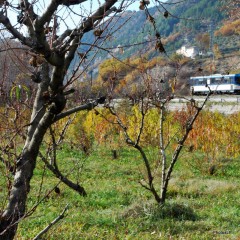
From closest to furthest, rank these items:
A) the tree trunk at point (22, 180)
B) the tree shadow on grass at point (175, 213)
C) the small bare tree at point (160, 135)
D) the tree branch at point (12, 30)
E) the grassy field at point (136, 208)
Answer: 1. the tree branch at point (12, 30)
2. the tree trunk at point (22, 180)
3. the grassy field at point (136, 208)
4. the tree shadow on grass at point (175, 213)
5. the small bare tree at point (160, 135)

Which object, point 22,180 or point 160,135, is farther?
point 160,135

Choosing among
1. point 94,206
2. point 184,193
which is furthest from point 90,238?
point 184,193

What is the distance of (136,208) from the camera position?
236 inches

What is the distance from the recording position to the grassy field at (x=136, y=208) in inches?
203

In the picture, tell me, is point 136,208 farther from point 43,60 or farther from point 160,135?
point 43,60

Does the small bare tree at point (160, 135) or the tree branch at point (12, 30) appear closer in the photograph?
the tree branch at point (12, 30)

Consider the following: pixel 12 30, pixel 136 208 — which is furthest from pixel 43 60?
pixel 136 208

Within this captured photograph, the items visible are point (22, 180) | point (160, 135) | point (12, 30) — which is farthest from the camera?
point (160, 135)

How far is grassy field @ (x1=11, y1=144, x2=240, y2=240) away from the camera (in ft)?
16.9

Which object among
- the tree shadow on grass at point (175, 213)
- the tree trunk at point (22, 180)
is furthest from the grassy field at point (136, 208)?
the tree trunk at point (22, 180)

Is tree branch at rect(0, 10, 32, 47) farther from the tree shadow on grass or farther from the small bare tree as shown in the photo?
the tree shadow on grass

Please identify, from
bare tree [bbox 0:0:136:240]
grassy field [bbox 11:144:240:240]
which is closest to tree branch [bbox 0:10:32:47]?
bare tree [bbox 0:0:136:240]

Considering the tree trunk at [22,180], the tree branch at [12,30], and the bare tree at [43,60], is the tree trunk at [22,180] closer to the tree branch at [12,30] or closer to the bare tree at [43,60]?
the bare tree at [43,60]

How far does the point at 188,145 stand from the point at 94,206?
638cm
